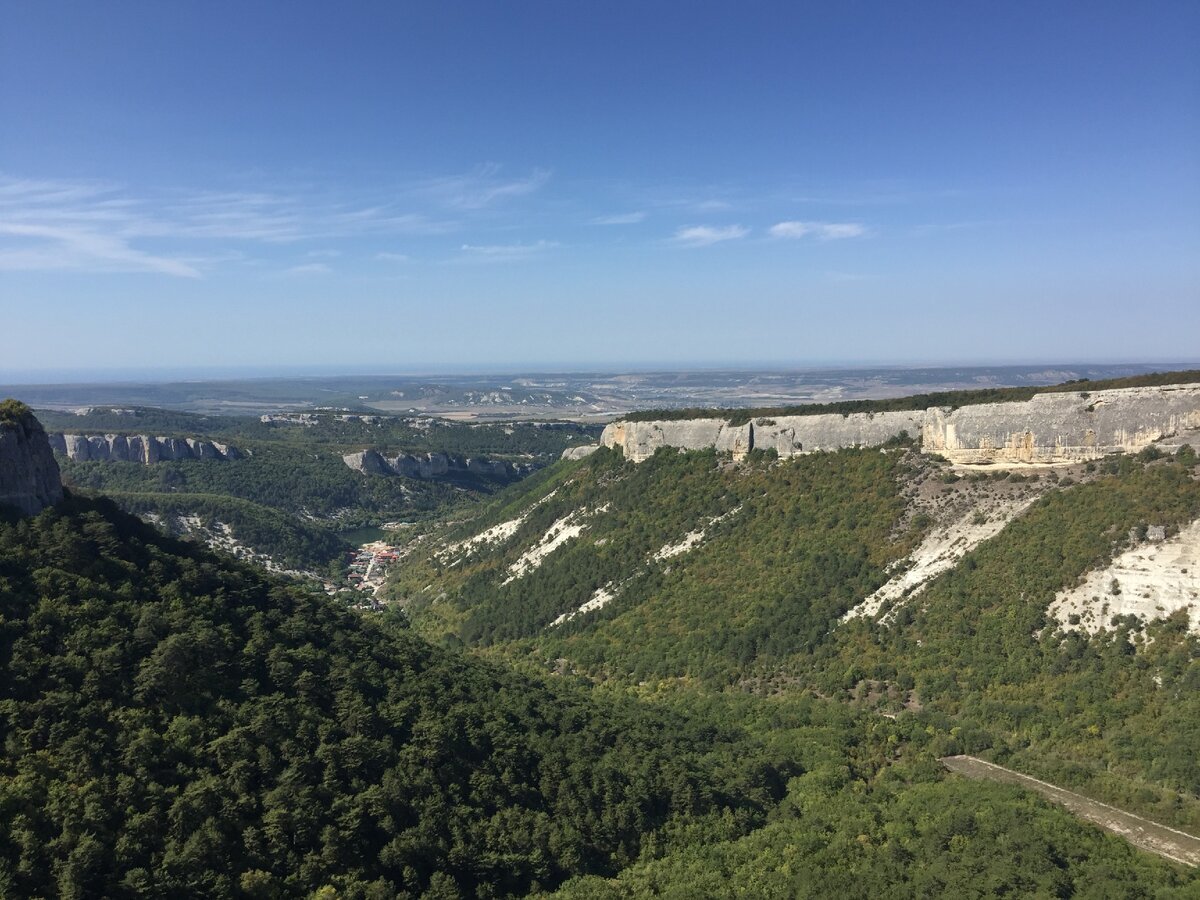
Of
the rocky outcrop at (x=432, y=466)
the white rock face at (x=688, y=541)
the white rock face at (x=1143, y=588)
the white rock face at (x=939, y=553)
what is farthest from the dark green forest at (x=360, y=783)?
the rocky outcrop at (x=432, y=466)

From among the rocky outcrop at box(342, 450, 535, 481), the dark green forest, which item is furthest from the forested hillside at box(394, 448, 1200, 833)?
the rocky outcrop at box(342, 450, 535, 481)

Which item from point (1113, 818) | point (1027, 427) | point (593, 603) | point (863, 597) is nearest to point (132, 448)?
point (593, 603)

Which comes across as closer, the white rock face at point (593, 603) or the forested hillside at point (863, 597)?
the forested hillside at point (863, 597)

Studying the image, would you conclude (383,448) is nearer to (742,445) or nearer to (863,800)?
(742,445)

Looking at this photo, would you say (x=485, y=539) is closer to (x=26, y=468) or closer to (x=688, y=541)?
(x=688, y=541)

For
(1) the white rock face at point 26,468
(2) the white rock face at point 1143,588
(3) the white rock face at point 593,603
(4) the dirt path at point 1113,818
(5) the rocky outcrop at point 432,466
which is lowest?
(3) the white rock face at point 593,603

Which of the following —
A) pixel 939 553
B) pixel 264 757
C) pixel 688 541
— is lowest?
pixel 688 541

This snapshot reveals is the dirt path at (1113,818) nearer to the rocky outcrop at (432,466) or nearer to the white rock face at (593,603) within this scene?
the white rock face at (593,603)
